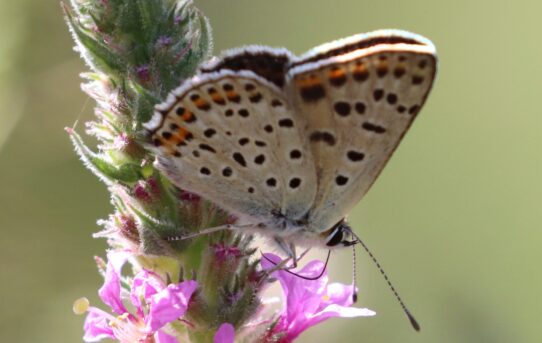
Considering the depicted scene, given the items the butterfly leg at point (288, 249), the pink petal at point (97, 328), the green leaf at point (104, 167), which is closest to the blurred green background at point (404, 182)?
the pink petal at point (97, 328)

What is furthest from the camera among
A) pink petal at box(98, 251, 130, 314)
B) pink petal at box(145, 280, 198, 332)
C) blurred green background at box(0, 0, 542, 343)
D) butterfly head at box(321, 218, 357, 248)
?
blurred green background at box(0, 0, 542, 343)

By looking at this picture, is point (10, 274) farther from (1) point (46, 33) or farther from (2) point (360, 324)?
(2) point (360, 324)

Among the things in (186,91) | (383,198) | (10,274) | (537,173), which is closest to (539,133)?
(537,173)

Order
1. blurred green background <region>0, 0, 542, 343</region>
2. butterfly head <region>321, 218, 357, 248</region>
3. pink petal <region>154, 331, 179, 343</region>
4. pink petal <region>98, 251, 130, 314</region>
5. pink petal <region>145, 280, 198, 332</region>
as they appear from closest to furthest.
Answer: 1. pink petal <region>145, 280, 198, 332</region>
2. pink petal <region>154, 331, 179, 343</region>
3. pink petal <region>98, 251, 130, 314</region>
4. butterfly head <region>321, 218, 357, 248</region>
5. blurred green background <region>0, 0, 542, 343</region>

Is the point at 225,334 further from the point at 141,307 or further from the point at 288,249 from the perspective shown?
the point at 288,249

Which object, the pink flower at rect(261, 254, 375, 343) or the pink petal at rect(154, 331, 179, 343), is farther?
the pink flower at rect(261, 254, 375, 343)

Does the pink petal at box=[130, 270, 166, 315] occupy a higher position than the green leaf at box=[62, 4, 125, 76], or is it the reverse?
the green leaf at box=[62, 4, 125, 76]

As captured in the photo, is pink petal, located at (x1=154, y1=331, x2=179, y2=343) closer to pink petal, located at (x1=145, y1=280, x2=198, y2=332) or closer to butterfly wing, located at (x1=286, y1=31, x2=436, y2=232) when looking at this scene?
pink petal, located at (x1=145, y1=280, x2=198, y2=332)

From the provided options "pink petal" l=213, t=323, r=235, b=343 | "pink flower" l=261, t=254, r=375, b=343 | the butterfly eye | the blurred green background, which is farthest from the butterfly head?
the blurred green background
